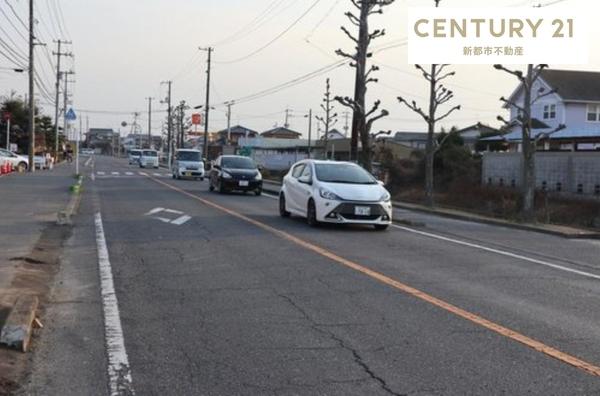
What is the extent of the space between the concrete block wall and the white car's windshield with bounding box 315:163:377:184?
14.6 m

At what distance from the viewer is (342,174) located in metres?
16.0

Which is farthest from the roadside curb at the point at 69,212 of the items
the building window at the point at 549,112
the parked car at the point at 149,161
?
the parked car at the point at 149,161

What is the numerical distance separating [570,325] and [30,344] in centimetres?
497

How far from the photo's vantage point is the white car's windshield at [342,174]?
15.8 meters

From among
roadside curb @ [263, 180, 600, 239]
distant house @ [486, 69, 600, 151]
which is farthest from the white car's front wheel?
distant house @ [486, 69, 600, 151]

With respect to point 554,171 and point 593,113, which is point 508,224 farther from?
point 593,113

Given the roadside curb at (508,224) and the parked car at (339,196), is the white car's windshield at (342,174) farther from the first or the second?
the roadside curb at (508,224)

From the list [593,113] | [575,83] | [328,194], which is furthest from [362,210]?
[575,83]

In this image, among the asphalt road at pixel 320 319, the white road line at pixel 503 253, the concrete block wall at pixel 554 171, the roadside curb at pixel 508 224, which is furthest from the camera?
the concrete block wall at pixel 554 171

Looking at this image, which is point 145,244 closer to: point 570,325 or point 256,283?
point 256,283

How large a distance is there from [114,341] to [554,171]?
1058 inches

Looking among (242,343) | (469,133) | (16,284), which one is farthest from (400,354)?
(469,133)

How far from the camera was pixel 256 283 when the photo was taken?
28.6 ft

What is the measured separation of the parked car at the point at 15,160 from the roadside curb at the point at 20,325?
35963 millimetres
